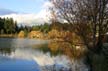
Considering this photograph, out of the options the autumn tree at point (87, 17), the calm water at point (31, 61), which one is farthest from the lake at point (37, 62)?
the autumn tree at point (87, 17)

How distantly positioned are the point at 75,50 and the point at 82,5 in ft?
25.2

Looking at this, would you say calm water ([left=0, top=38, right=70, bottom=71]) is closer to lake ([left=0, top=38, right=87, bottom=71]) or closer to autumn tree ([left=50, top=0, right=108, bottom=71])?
lake ([left=0, top=38, right=87, bottom=71])

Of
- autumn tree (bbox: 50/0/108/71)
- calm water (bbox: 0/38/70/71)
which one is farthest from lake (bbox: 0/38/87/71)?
autumn tree (bbox: 50/0/108/71)

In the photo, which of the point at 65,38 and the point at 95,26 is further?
the point at 65,38

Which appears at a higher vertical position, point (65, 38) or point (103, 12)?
point (103, 12)

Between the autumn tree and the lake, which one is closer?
the lake

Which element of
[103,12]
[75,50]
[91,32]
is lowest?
[75,50]

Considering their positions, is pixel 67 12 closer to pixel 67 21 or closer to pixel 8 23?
pixel 67 21

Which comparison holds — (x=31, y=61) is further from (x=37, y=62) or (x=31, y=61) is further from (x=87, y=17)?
(x=87, y=17)

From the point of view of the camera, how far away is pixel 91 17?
76.6 ft

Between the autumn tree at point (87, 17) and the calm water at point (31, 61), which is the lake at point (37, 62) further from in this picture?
the autumn tree at point (87, 17)

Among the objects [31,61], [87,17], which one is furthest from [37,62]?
[87,17]

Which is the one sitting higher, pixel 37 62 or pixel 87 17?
pixel 87 17

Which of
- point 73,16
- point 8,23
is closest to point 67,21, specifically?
point 73,16
